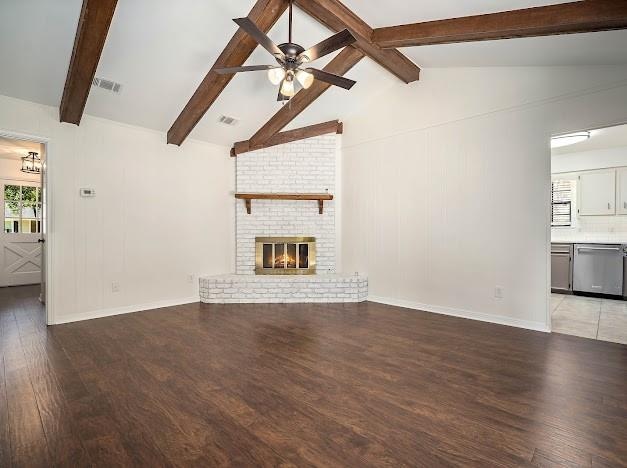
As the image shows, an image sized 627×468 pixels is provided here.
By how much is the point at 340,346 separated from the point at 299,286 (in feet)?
6.68

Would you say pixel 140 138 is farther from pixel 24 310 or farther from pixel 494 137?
pixel 494 137

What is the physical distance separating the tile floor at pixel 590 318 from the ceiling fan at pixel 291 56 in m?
3.75

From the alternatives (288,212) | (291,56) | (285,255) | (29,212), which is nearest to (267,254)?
(285,255)

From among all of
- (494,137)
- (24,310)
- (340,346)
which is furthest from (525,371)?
(24,310)

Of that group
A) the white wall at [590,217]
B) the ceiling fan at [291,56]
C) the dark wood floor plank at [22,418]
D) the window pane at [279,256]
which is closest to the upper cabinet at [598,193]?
the white wall at [590,217]

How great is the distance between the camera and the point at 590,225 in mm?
6004

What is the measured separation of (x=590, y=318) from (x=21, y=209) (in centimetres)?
1050

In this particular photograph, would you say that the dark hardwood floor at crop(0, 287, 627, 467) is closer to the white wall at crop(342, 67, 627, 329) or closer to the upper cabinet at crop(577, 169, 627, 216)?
the white wall at crop(342, 67, 627, 329)

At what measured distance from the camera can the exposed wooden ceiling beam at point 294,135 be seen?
5.62m

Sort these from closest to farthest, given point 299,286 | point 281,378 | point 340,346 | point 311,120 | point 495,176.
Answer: point 281,378 → point 340,346 → point 495,176 → point 299,286 → point 311,120

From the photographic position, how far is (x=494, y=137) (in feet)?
13.3

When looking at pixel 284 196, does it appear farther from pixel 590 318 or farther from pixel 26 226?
pixel 26 226

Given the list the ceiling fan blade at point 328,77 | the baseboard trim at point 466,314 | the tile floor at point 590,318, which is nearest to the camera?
the ceiling fan blade at point 328,77

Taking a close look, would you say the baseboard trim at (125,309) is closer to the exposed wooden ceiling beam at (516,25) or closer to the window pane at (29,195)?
the exposed wooden ceiling beam at (516,25)
